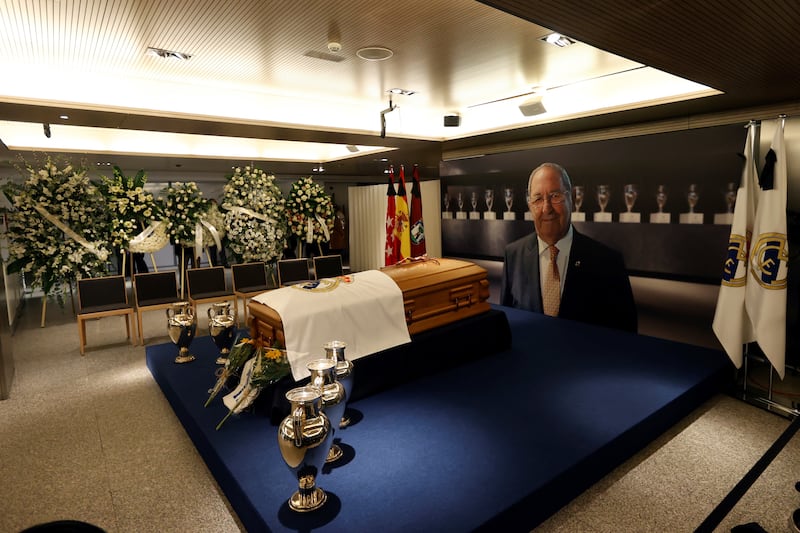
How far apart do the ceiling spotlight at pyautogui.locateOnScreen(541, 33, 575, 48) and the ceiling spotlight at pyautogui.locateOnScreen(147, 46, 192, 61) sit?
2807mm

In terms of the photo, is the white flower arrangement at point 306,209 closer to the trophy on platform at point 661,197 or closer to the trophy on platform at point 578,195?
the trophy on platform at point 578,195

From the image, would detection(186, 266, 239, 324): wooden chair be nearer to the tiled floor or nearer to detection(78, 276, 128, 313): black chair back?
detection(78, 276, 128, 313): black chair back

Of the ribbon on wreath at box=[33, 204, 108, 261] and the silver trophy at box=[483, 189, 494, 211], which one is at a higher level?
the silver trophy at box=[483, 189, 494, 211]

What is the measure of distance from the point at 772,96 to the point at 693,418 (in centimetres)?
262

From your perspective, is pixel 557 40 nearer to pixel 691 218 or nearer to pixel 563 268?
pixel 691 218

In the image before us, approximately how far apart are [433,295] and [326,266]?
3879mm

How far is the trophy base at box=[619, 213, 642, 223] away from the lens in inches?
181

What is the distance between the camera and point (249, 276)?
6.43 meters

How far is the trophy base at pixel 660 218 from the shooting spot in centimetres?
437

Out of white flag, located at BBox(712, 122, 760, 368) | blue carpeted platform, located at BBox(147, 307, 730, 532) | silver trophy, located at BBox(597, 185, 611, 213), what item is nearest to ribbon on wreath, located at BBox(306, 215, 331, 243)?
blue carpeted platform, located at BBox(147, 307, 730, 532)

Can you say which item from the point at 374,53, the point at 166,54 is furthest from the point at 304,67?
the point at 166,54

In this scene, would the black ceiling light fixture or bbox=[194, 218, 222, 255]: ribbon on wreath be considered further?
bbox=[194, 218, 222, 255]: ribbon on wreath

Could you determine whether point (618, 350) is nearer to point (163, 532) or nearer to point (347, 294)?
point (347, 294)

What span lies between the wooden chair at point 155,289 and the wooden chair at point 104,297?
0.15 metres
